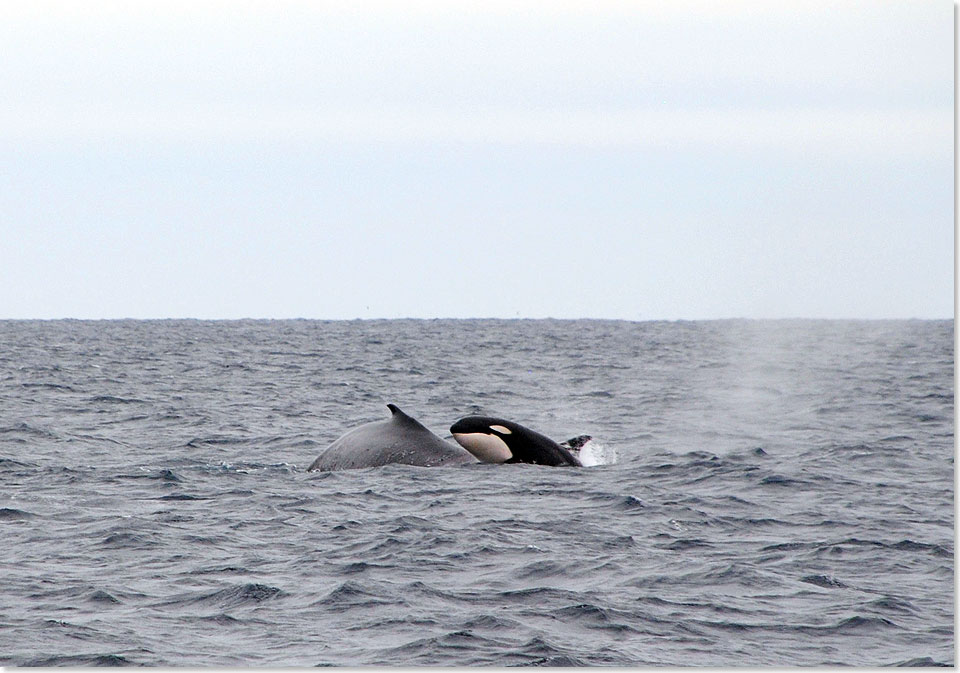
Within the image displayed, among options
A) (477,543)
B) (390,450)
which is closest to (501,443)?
(390,450)

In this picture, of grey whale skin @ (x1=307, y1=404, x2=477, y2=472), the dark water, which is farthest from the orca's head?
the dark water

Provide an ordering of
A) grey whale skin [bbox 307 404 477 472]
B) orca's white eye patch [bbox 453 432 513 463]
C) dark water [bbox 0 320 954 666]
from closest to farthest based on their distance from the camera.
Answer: dark water [bbox 0 320 954 666] < grey whale skin [bbox 307 404 477 472] < orca's white eye patch [bbox 453 432 513 463]

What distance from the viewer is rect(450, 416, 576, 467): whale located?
19672 millimetres

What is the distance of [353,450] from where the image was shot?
19359 millimetres

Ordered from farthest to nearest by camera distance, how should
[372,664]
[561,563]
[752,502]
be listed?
[752,502]
[561,563]
[372,664]

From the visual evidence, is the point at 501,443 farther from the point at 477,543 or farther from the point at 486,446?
the point at 477,543

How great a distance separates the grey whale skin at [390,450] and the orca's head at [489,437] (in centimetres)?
19

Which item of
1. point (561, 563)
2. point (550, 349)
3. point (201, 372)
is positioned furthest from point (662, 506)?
point (550, 349)

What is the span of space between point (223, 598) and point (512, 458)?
9.08m

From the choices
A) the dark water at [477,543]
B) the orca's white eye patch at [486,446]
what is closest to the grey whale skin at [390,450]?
the orca's white eye patch at [486,446]

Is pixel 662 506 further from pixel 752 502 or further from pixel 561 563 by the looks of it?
pixel 561 563

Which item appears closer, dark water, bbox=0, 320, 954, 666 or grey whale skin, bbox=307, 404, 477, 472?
dark water, bbox=0, 320, 954, 666

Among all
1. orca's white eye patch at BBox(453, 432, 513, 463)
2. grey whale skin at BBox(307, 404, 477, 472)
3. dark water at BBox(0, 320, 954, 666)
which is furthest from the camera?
orca's white eye patch at BBox(453, 432, 513, 463)

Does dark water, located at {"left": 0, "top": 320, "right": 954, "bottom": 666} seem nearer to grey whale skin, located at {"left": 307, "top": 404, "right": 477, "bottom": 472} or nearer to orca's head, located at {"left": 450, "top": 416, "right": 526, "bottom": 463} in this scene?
grey whale skin, located at {"left": 307, "top": 404, "right": 477, "bottom": 472}
